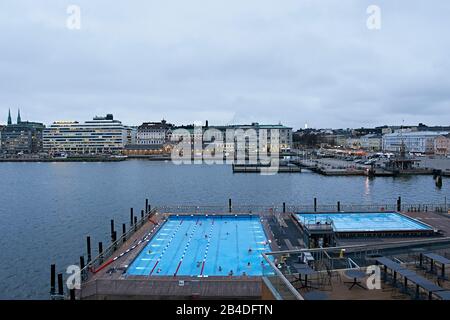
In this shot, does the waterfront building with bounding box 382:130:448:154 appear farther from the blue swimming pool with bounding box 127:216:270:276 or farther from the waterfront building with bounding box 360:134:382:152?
the blue swimming pool with bounding box 127:216:270:276

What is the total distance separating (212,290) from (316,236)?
20.9ft

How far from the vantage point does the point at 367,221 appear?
835 inches

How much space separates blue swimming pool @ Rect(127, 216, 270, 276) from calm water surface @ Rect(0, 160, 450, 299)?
12.1ft

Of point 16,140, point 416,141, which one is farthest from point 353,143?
point 16,140

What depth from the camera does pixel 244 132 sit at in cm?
12900

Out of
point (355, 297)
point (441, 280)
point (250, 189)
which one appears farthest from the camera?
point (250, 189)

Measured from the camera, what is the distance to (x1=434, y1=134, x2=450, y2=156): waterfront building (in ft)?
348

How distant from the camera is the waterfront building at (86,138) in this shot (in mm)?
124188

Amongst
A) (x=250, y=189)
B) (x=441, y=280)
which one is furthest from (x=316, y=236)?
(x=250, y=189)

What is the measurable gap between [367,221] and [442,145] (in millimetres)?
100475
